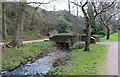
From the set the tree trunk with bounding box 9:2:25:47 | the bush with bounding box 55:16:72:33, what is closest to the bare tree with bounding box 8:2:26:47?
the tree trunk with bounding box 9:2:25:47

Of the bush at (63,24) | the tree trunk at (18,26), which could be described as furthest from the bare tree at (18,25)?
the bush at (63,24)

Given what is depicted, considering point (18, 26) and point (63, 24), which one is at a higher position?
point (63, 24)

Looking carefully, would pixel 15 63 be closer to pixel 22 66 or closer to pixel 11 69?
pixel 22 66

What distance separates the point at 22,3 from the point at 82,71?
1029cm

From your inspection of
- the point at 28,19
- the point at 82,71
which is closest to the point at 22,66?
the point at 82,71

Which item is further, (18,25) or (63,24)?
(63,24)

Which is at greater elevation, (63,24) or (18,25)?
(63,24)

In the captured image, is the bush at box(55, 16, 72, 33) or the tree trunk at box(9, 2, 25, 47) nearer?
the tree trunk at box(9, 2, 25, 47)

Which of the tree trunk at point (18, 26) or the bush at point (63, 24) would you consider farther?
the bush at point (63, 24)

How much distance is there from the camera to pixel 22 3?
18.0m

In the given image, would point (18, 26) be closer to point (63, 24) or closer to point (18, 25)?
point (18, 25)

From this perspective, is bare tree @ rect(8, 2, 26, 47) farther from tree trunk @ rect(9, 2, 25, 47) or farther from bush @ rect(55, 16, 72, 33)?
bush @ rect(55, 16, 72, 33)

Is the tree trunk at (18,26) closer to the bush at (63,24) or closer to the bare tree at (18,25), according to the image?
the bare tree at (18,25)

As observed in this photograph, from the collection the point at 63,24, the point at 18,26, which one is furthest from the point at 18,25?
the point at 63,24
